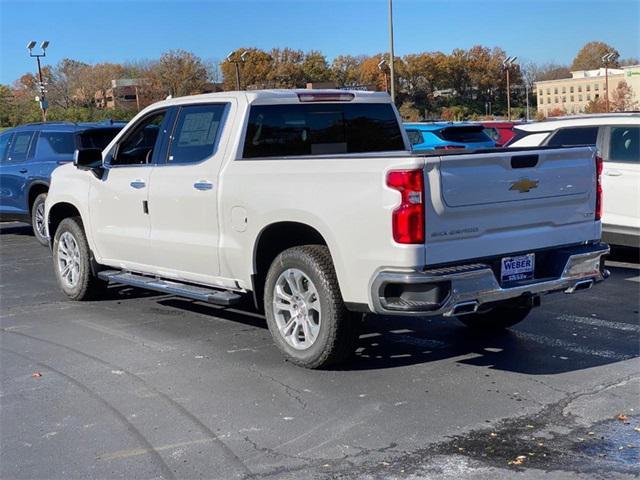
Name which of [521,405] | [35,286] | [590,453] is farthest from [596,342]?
[35,286]

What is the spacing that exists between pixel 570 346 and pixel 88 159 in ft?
16.4

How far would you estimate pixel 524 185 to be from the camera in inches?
215

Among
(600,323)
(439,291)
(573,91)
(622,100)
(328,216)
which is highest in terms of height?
(573,91)

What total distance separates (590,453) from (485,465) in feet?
2.03

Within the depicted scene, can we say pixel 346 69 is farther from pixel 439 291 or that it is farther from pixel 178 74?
pixel 439 291

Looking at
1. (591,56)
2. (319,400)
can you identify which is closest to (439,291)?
(319,400)

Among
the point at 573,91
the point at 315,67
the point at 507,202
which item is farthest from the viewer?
the point at 573,91

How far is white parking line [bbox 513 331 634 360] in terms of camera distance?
6.13 metres

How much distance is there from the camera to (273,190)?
5910 millimetres

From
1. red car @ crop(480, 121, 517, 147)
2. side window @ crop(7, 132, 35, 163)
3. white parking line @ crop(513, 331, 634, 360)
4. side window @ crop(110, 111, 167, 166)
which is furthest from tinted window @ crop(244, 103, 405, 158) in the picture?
red car @ crop(480, 121, 517, 147)

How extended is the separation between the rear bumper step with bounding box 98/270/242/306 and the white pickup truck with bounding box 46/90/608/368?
Answer: 0.02 meters

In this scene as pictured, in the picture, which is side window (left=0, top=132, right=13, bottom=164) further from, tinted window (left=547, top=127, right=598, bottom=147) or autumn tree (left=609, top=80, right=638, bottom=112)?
autumn tree (left=609, top=80, right=638, bottom=112)

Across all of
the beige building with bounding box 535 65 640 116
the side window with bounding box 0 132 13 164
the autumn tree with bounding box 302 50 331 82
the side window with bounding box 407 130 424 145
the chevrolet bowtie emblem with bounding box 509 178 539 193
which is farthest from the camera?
the beige building with bounding box 535 65 640 116

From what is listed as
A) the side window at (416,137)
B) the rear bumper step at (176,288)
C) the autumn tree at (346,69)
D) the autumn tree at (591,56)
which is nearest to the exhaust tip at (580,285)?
the rear bumper step at (176,288)
